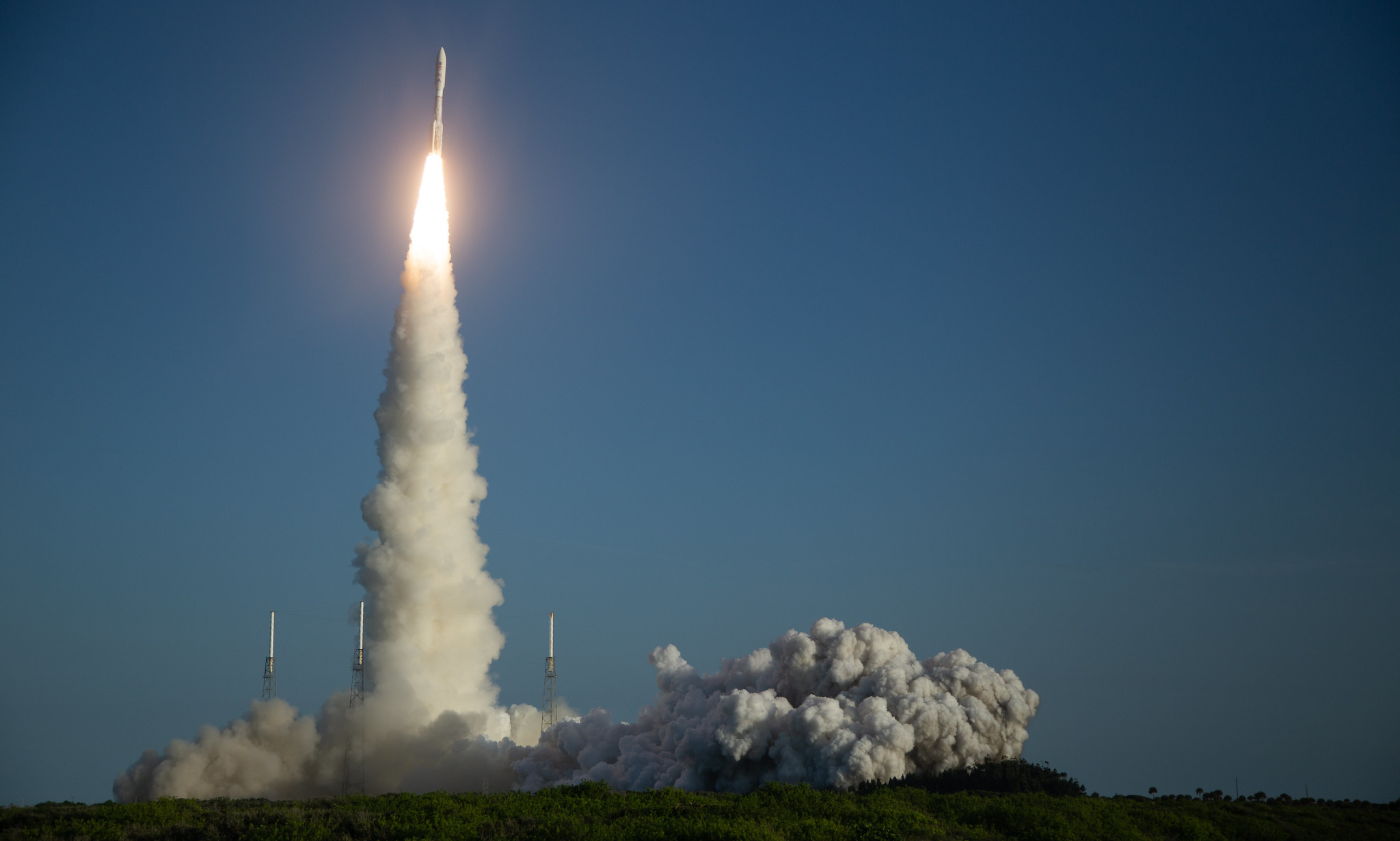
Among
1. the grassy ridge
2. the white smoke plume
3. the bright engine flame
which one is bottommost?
the grassy ridge

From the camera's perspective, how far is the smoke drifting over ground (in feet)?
182

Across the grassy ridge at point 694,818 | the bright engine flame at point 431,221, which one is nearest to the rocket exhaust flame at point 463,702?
the bright engine flame at point 431,221

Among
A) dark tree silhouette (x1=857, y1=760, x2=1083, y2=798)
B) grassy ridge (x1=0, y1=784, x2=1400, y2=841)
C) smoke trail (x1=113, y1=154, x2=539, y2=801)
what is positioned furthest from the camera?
smoke trail (x1=113, y1=154, x2=539, y2=801)

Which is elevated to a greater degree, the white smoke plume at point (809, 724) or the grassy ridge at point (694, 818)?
the white smoke plume at point (809, 724)

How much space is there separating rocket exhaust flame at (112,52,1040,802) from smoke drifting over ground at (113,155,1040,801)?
0.09 meters

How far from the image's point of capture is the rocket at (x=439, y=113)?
211ft

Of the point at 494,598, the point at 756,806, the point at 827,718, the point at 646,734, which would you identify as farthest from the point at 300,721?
the point at 756,806

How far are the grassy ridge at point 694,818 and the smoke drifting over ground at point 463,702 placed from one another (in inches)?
297

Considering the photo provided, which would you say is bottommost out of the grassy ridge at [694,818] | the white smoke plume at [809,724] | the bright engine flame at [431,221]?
the grassy ridge at [694,818]

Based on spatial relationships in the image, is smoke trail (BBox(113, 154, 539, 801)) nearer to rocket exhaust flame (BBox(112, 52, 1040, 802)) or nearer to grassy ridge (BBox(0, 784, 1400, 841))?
rocket exhaust flame (BBox(112, 52, 1040, 802))

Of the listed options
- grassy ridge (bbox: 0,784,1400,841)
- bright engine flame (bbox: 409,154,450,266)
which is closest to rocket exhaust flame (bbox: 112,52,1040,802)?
bright engine flame (bbox: 409,154,450,266)

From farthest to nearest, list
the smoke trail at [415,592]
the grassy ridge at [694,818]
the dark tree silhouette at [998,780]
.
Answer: the smoke trail at [415,592] → the dark tree silhouette at [998,780] → the grassy ridge at [694,818]

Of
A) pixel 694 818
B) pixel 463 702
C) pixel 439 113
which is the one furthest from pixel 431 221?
pixel 694 818

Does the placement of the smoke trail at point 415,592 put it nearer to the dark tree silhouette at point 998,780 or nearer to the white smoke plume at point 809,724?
the white smoke plume at point 809,724
